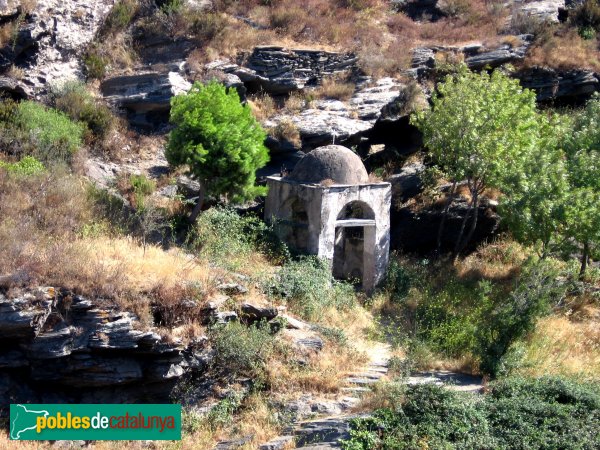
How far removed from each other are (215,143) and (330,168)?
356 centimetres

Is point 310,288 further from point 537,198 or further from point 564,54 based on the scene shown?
point 564,54

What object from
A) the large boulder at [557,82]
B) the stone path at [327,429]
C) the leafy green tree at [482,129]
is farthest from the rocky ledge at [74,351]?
the large boulder at [557,82]

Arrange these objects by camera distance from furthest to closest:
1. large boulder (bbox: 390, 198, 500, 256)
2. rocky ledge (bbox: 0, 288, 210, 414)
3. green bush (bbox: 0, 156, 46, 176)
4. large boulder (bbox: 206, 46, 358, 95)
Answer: large boulder (bbox: 206, 46, 358, 95), large boulder (bbox: 390, 198, 500, 256), green bush (bbox: 0, 156, 46, 176), rocky ledge (bbox: 0, 288, 210, 414)

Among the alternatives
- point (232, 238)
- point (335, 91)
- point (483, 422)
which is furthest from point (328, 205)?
point (483, 422)

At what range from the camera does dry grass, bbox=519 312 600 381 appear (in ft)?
47.3

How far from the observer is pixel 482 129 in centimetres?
1922

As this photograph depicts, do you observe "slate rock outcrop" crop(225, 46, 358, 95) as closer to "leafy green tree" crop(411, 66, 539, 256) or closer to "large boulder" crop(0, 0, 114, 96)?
"large boulder" crop(0, 0, 114, 96)

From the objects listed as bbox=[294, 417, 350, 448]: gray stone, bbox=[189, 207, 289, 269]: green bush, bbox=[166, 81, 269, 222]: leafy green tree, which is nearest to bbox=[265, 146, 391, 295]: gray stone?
bbox=[189, 207, 289, 269]: green bush

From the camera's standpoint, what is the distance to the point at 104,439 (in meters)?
→ 11.3

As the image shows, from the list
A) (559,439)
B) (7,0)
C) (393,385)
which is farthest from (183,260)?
(7,0)

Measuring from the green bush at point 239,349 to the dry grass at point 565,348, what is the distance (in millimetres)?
5531

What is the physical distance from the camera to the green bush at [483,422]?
10805 mm

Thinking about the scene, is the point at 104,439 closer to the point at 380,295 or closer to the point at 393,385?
the point at 393,385

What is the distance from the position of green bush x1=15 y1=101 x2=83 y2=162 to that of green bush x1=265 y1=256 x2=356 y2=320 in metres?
6.77
